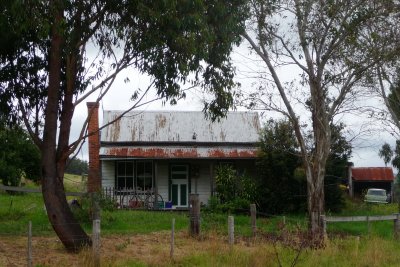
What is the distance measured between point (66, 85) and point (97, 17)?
1.96m

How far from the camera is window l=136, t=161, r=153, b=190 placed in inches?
1315

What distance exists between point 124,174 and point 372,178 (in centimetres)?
2885

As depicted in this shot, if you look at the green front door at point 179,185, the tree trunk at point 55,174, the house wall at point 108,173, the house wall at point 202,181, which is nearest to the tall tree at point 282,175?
the house wall at point 202,181

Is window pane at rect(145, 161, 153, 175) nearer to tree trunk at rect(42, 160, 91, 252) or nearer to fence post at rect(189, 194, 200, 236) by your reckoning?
fence post at rect(189, 194, 200, 236)

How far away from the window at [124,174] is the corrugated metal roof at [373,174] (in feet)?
88.5

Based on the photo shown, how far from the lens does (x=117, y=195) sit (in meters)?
31.2

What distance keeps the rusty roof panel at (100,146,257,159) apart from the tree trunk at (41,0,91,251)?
15142 millimetres

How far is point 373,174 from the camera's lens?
5634cm

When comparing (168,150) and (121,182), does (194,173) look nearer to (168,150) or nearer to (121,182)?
(168,150)

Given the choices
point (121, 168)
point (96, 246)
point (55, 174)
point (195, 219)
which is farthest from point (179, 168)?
point (96, 246)

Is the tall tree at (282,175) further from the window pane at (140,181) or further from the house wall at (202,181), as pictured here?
the window pane at (140,181)

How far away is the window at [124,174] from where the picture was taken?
3322 centimetres

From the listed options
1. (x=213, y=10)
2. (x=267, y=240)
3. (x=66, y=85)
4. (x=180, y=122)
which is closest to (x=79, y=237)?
(x=66, y=85)

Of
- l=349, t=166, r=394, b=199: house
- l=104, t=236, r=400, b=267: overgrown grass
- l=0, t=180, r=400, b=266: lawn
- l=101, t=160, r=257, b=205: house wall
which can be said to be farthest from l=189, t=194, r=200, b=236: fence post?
l=349, t=166, r=394, b=199: house
